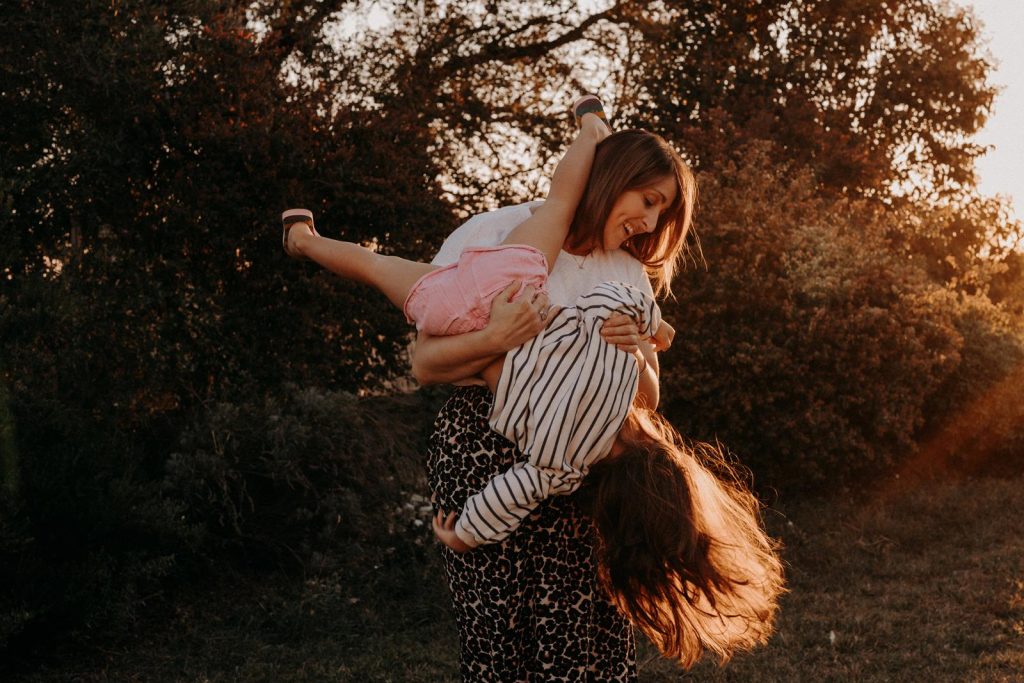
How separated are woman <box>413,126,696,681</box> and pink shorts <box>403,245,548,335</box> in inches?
2.3

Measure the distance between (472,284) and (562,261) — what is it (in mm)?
351

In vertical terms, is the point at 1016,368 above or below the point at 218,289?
below

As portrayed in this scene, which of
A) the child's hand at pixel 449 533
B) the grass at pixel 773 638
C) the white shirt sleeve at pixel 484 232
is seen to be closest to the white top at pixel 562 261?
the white shirt sleeve at pixel 484 232

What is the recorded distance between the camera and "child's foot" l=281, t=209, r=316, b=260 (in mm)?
2580

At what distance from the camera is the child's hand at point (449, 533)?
Result: 2264 mm

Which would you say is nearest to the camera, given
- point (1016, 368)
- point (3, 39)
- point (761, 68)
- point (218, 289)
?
point (3, 39)

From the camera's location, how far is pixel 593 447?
2.16 metres

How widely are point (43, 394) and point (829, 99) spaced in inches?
324

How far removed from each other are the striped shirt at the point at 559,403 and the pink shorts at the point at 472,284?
114 millimetres

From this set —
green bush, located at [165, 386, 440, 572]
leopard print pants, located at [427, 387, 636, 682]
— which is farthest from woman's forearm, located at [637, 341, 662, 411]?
green bush, located at [165, 386, 440, 572]

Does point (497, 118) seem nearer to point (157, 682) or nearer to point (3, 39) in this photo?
point (3, 39)

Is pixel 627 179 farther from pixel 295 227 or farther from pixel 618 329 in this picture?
pixel 295 227

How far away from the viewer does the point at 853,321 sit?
21.7 ft

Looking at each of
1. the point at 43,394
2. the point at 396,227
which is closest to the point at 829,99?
the point at 396,227
